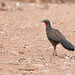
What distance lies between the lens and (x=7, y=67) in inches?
305

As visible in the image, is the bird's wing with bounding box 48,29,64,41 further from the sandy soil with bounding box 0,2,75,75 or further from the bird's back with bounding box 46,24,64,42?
the sandy soil with bounding box 0,2,75,75

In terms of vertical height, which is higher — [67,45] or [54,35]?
[54,35]

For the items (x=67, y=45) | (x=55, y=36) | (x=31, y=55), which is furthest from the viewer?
(x=31, y=55)

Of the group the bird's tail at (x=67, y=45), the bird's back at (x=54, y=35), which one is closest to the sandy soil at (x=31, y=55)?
the bird's tail at (x=67, y=45)

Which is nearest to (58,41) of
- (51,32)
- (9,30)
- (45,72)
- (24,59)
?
(51,32)

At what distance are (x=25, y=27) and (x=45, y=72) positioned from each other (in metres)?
7.68

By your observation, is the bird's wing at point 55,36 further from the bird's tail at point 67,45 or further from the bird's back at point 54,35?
the bird's tail at point 67,45

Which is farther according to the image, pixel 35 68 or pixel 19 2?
pixel 19 2

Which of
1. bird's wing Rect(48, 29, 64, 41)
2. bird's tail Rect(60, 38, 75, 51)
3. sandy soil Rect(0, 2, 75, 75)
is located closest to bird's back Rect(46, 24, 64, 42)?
bird's wing Rect(48, 29, 64, 41)

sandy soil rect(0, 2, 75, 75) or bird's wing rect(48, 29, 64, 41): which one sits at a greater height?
bird's wing rect(48, 29, 64, 41)

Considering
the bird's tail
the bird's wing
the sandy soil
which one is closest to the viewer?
the sandy soil

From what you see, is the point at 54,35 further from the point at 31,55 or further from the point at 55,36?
the point at 31,55

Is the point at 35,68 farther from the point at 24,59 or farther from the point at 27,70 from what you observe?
the point at 24,59

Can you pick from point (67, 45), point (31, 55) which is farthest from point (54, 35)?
point (31, 55)
